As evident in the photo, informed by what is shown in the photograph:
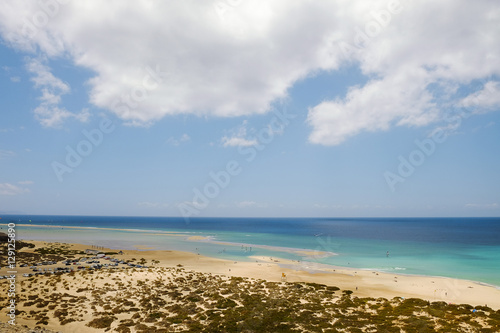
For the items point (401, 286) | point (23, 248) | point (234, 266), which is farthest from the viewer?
point (23, 248)

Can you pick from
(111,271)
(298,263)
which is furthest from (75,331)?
(298,263)

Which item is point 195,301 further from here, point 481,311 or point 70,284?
point 481,311

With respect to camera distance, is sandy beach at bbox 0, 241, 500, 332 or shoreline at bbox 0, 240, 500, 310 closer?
sandy beach at bbox 0, 241, 500, 332

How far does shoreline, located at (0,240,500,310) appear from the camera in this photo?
37.2 metres

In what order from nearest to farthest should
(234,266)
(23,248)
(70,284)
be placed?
(70,284) < (234,266) < (23,248)

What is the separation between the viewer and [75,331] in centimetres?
2386

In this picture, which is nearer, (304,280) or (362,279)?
(304,280)

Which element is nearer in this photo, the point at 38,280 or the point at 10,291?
the point at 10,291

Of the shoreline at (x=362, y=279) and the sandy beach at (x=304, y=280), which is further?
the shoreline at (x=362, y=279)

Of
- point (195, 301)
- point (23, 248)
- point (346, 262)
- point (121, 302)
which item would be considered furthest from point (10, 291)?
point (346, 262)

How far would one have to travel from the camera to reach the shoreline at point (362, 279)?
1464 inches

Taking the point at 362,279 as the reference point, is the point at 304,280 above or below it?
above

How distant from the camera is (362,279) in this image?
155 feet

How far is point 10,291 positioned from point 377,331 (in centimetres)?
3879
